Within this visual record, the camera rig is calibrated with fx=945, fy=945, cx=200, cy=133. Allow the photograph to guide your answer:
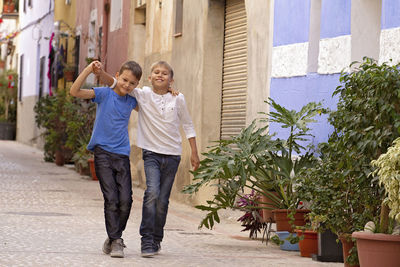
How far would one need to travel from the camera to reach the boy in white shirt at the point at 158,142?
8.35m

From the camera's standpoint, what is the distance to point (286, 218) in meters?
9.35

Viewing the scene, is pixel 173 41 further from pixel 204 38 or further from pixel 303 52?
pixel 303 52

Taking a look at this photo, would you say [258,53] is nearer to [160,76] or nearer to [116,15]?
[160,76]

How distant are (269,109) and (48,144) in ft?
45.5

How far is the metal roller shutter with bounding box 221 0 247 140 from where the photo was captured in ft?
44.1

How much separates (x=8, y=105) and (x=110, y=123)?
36.7m

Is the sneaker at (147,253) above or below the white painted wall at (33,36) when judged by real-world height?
below

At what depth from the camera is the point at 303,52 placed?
11.0 metres

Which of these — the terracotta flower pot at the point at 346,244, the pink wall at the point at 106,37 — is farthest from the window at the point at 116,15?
the terracotta flower pot at the point at 346,244

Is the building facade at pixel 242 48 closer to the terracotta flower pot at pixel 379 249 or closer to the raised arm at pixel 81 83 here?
the terracotta flower pot at pixel 379 249

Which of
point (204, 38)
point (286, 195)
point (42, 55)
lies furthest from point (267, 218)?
point (42, 55)

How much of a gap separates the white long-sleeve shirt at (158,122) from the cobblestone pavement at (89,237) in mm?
984

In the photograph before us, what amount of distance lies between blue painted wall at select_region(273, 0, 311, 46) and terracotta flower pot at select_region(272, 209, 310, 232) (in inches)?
96.3

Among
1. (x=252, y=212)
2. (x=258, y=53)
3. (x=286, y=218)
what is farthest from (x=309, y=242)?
(x=258, y=53)
